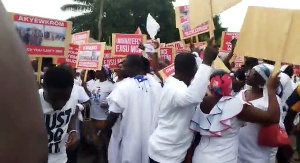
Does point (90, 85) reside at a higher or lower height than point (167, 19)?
lower

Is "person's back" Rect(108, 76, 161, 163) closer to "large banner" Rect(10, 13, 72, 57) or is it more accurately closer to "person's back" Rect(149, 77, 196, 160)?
"person's back" Rect(149, 77, 196, 160)

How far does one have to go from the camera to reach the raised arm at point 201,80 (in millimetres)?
3252

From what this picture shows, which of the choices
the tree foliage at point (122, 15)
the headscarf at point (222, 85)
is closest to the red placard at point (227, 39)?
the headscarf at point (222, 85)

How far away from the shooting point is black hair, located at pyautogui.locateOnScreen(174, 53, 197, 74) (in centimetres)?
363

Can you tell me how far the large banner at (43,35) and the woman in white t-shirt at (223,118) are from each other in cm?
244

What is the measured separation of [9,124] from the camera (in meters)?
0.79

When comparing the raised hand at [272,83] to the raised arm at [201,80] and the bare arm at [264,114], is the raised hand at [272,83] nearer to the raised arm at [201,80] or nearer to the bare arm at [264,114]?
the bare arm at [264,114]

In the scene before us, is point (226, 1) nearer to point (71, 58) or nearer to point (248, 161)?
point (248, 161)

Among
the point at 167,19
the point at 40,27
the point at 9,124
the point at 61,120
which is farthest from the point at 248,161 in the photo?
the point at 167,19

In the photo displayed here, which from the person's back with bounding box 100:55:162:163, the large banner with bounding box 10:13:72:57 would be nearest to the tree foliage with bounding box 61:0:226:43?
the large banner with bounding box 10:13:72:57

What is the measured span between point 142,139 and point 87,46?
3.99m

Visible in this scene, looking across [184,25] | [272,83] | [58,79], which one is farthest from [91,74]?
[272,83]

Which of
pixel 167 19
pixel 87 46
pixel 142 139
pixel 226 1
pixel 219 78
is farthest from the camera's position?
pixel 167 19

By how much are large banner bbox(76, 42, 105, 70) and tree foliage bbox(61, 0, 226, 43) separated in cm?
3458
